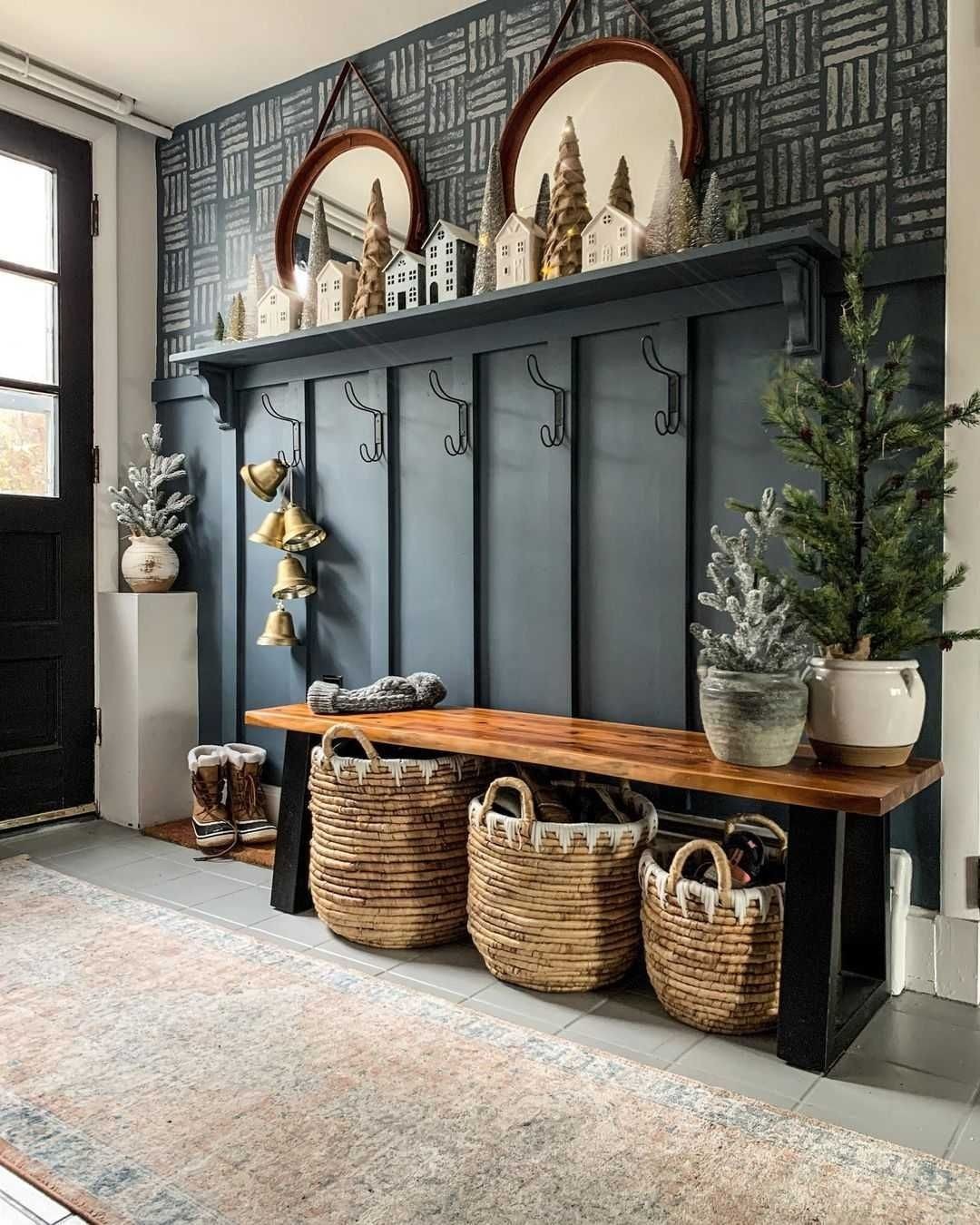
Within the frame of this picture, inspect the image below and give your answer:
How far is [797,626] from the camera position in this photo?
2121 millimetres

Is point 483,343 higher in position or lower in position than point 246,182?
lower

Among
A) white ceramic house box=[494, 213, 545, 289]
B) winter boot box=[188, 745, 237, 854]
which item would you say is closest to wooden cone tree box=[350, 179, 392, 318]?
white ceramic house box=[494, 213, 545, 289]

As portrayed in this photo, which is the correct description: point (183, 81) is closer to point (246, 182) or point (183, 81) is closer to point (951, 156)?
point (246, 182)

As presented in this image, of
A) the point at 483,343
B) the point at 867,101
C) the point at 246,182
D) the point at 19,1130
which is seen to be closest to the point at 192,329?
the point at 246,182

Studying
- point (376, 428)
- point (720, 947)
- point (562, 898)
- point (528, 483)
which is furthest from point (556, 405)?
point (720, 947)

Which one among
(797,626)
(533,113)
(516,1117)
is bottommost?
(516,1117)

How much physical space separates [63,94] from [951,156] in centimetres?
294

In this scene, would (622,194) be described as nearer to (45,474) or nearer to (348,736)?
(348,736)

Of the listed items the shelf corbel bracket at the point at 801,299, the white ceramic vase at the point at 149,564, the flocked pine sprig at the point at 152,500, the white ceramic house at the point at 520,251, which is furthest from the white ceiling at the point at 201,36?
the white ceramic vase at the point at 149,564

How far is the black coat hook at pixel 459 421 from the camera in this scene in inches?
120

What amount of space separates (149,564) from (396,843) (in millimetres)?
1760

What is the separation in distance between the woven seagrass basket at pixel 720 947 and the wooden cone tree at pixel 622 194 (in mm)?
1630

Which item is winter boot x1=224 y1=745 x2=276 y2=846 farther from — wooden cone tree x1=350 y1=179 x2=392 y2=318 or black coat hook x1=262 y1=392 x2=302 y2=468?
wooden cone tree x1=350 y1=179 x2=392 y2=318

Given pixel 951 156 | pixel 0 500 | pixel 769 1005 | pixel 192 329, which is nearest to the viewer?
pixel 769 1005
